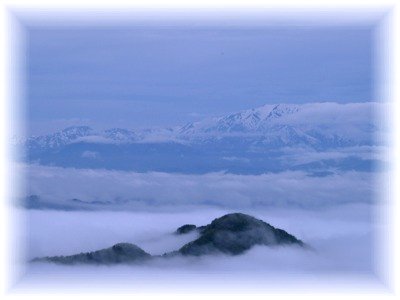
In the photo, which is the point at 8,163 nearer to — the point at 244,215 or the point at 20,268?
the point at 20,268

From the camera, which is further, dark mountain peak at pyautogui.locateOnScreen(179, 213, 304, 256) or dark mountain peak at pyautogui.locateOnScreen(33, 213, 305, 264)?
dark mountain peak at pyautogui.locateOnScreen(179, 213, 304, 256)

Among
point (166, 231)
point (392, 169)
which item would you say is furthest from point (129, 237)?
point (392, 169)

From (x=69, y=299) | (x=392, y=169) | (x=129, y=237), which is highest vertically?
(x=392, y=169)

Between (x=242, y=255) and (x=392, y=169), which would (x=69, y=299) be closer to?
(x=242, y=255)

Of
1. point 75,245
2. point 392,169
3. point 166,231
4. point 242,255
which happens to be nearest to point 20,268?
point 75,245

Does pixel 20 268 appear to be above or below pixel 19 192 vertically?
below

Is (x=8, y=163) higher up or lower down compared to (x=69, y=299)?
higher up

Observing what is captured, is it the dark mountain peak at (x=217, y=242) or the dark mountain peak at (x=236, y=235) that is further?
the dark mountain peak at (x=236, y=235)

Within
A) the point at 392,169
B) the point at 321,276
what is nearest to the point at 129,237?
the point at 321,276

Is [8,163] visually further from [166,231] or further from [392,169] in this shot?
[392,169]
